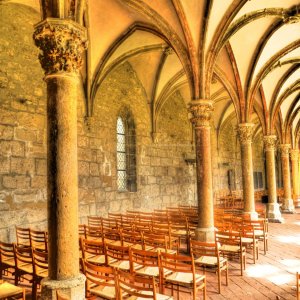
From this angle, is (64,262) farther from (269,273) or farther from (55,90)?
(269,273)

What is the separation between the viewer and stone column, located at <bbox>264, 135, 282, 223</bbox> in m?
14.5

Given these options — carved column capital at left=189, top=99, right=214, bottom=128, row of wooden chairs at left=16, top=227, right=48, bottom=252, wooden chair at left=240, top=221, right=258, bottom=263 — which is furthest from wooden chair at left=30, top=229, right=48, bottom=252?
carved column capital at left=189, top=99, right=214, bottom=128

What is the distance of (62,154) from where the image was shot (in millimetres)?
4367

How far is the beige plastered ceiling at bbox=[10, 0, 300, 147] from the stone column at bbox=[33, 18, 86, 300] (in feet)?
1.12

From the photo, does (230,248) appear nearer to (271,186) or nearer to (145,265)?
(145,265)

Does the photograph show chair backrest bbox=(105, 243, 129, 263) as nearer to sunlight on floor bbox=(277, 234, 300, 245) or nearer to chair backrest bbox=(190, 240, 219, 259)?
chair backrest bbox=(190, 240, 219, 259)

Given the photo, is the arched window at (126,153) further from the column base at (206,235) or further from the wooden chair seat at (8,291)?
the wooden chair seat at (8,291)

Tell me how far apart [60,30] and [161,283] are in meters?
3.85

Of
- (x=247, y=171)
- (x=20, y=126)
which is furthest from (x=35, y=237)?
(x=247, y=171)

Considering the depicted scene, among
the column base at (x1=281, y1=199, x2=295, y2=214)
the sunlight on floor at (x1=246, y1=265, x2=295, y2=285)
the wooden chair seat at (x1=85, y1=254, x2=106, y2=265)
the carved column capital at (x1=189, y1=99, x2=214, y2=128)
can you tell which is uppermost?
the carved column capital at (x1=189, y1=99, x2=214, y2=128)

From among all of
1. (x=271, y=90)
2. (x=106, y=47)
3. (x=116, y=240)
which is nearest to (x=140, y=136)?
(x=106, y=47)

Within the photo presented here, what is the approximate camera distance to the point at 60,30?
15.0 feet

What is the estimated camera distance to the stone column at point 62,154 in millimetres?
4188

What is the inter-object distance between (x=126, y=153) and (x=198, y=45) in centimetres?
644
